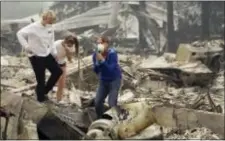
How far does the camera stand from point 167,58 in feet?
48.8

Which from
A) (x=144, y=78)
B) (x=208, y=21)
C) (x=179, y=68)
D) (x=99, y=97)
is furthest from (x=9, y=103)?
(x=208, y=21)

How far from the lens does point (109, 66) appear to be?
6438mm

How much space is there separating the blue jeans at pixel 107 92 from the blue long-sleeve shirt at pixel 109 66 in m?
0.10

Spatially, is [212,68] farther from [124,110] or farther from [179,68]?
[124,110]

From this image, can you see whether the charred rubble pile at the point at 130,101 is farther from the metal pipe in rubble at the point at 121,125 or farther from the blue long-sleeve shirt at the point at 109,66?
the blue long-sleeve shirt at the point at 109,66

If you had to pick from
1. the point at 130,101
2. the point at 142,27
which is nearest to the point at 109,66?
the point at 130,101

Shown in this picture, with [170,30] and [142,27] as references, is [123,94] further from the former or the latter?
[170,30]

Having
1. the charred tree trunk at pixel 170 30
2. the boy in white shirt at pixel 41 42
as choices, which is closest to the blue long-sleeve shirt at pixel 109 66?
the boy in white shirt at pixel 41 42

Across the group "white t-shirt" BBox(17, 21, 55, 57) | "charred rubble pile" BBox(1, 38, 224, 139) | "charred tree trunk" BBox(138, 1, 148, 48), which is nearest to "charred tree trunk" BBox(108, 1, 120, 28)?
"charred rubble pile" BBox(1, 38, 224, 139)

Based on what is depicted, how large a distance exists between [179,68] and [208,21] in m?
7.32

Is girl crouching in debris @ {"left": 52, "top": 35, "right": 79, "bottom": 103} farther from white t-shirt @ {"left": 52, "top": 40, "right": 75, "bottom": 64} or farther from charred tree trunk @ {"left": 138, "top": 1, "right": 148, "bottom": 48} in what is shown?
charred tree trunk @ {"left": 138, "top": 1, "right": 148, "bottom": 48}

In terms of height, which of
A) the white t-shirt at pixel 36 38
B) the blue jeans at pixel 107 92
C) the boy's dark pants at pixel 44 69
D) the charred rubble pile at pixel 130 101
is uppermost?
the white t-shirt at pixel 36 38

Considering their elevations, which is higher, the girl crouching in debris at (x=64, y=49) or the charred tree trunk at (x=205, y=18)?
the girl crouching in debris at (x=64, y=49)

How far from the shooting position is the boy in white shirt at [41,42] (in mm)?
6172
